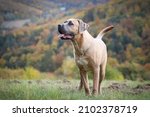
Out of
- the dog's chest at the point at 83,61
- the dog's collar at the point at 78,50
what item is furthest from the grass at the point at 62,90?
the dog's collar at the point at 78,50

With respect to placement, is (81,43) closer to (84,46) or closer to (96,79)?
(84,46)

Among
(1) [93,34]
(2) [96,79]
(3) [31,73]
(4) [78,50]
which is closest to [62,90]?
(2) [96,79]

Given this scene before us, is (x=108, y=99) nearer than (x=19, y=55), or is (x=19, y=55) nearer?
(x=108, y=99)

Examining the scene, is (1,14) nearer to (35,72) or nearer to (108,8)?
(35,72)

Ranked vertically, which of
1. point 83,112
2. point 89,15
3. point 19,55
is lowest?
point 83,112

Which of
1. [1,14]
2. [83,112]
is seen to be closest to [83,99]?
[83,112]

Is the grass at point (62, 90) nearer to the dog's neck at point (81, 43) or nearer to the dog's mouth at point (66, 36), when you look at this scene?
the dog's neck at point (81, 43)

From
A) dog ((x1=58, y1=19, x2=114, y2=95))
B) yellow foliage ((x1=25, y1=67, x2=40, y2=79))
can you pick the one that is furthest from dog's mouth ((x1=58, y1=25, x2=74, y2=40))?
yellow foliage ((x1=25, y1=67, x2=40, y2=79))
